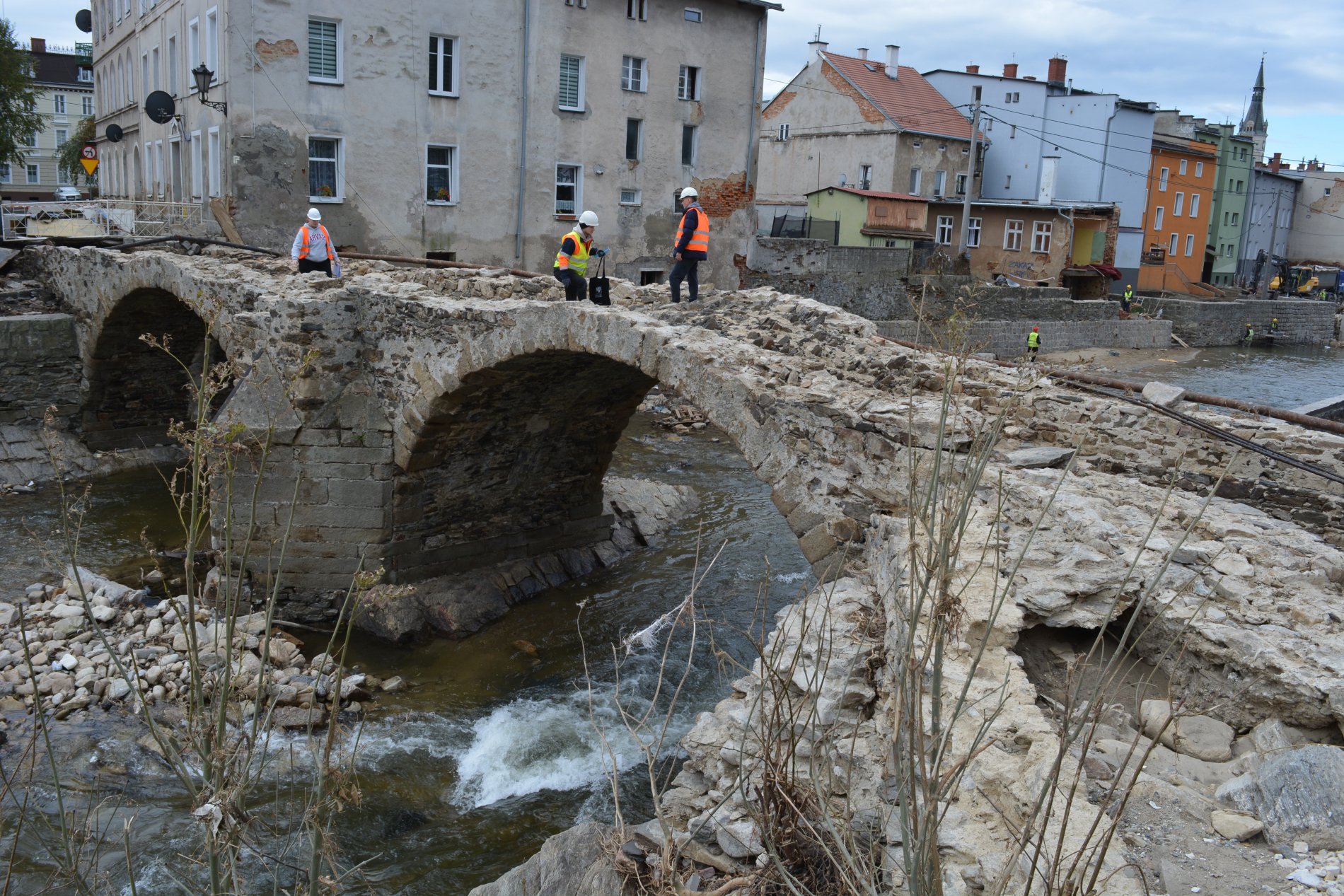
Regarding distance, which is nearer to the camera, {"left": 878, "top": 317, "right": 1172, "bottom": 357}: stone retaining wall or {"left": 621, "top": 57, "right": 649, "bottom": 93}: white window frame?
{"left": 621, "top": 57, "right": 649, "bottom": 93}: white window frame

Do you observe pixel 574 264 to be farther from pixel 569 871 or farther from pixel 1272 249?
pixel 1272 249

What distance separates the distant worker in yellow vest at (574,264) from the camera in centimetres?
830

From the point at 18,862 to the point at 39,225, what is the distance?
15084 mm

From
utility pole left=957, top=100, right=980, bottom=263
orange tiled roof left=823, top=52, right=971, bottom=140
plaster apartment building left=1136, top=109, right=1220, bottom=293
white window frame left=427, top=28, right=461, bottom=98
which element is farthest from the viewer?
plaster apartment building left=1136, top=109, right=1220, bottom=293

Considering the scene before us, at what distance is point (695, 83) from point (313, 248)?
1248cm

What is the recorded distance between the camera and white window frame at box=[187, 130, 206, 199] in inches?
646

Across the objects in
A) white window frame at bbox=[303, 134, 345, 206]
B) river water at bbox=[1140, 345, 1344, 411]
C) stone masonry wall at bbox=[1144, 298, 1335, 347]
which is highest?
white window frame at bbox=[303, 134, 345, 206]

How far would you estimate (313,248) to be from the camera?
33.9 ft

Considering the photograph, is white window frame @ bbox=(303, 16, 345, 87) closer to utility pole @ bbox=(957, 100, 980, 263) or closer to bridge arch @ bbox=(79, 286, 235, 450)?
bridge arch @ bbox=(79, 286, 235, 450)

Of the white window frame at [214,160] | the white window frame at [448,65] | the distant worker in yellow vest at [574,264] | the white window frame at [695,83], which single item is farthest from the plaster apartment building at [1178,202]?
the distant worker in yellow vest at [574,264]

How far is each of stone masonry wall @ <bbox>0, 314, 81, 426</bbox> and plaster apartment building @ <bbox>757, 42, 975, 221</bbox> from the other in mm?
21326

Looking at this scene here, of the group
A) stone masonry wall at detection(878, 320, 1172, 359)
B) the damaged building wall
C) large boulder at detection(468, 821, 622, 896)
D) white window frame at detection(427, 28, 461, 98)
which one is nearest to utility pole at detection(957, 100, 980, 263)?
stone masonry wall at detection(878, 320, 1172, 359)

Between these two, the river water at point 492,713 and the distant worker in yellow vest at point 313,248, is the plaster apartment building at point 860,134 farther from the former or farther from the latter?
the distant worker in yellow vest at point 313,248

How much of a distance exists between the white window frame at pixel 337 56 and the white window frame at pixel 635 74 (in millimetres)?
5597
